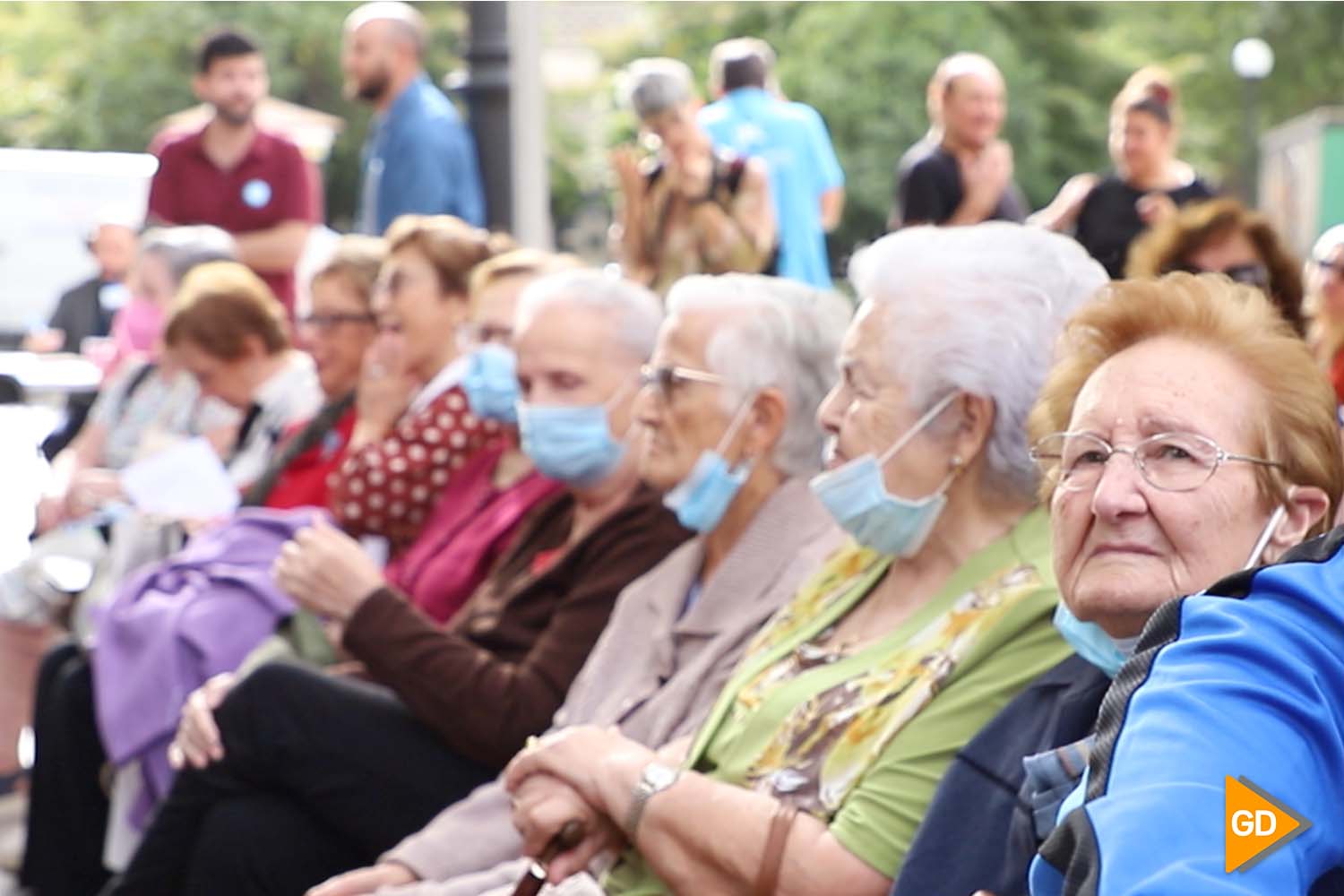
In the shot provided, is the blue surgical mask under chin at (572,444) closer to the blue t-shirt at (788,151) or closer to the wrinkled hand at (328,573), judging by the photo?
the wrinkled hand at (328,573)

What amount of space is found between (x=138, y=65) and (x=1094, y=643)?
129 ft

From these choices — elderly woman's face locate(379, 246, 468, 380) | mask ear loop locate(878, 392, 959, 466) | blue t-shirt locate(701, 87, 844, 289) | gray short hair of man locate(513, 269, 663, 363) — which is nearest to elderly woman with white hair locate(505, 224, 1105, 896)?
mask ear loop locate(878, 392, 959, 466)

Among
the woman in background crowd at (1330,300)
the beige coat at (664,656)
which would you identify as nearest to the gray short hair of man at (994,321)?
the beige coat at (664,656)

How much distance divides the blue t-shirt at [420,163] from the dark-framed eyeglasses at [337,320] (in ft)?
7.87

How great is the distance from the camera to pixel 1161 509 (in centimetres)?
252

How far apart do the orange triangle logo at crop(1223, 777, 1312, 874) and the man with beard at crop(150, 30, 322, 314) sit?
25.6ft

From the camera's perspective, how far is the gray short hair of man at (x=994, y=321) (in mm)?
3506

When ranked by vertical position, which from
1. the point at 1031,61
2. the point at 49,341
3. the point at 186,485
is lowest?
the point at 1031,61

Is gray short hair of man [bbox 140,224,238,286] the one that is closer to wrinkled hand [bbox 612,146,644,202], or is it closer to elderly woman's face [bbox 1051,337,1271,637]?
wrinkled hand [bbox 612,146,644,202]

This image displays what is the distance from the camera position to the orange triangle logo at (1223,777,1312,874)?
1.71m

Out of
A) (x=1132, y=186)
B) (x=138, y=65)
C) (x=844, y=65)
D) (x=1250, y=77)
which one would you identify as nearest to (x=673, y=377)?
(x=1132, y=186)

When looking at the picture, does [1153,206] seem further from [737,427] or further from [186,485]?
[737,427]

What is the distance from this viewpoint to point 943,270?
3543 millimetres

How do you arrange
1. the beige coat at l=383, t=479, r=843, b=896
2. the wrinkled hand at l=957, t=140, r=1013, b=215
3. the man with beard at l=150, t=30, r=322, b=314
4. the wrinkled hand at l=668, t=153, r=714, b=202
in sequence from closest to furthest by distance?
the beige coat at l=383, t=479, r=843, b=896 → the wrinkled hand at l=668, t=153, r=714, b=202 → the wrinkled hand at l=957, t=140, r=1013, b=215 → the man with beard at l=150, t=30, r=322, b=314
